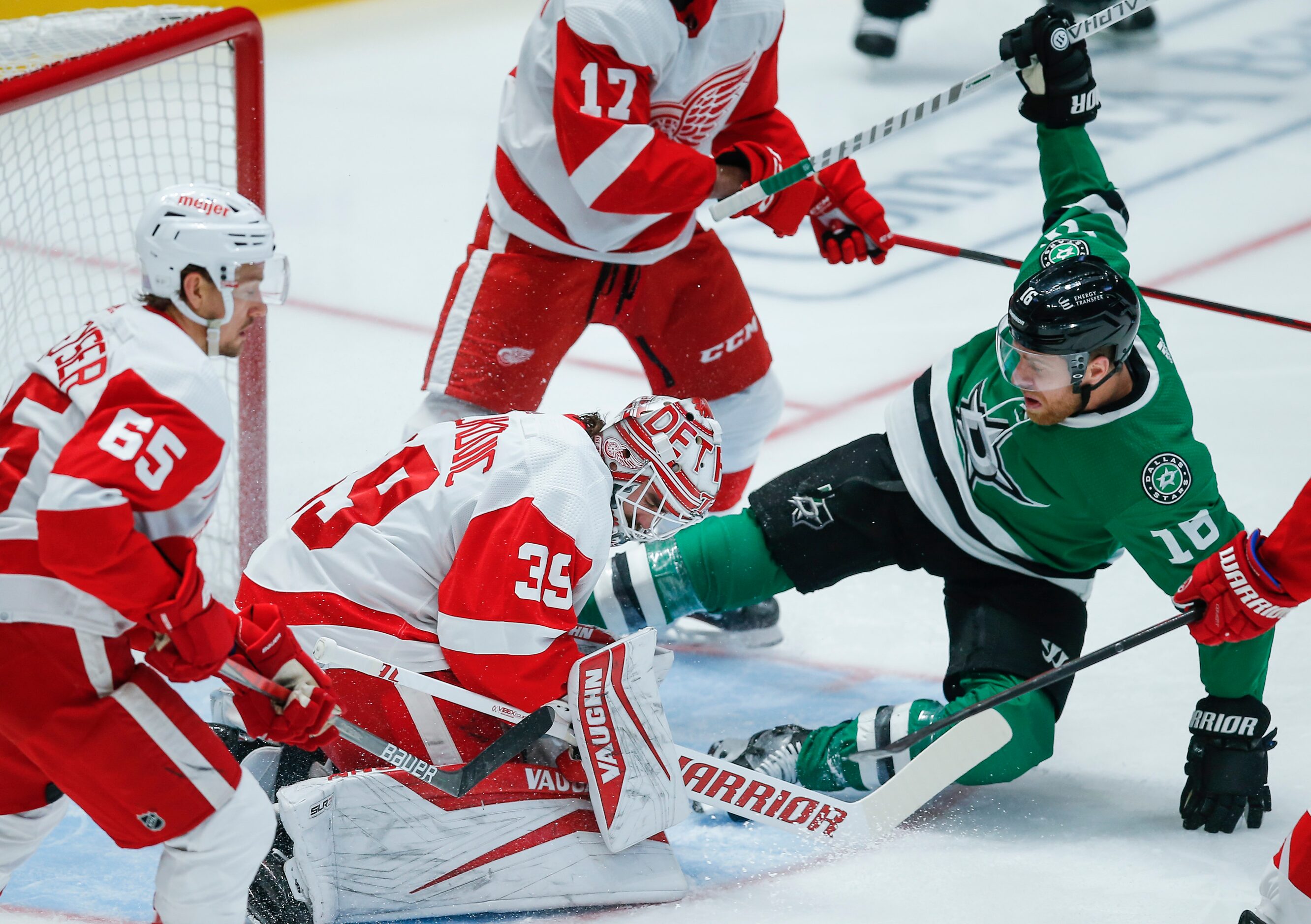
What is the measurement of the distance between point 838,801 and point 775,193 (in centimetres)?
120

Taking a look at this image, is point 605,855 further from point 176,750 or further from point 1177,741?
point 1177,741

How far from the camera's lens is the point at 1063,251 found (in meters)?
2.78

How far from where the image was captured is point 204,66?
11.1 ft

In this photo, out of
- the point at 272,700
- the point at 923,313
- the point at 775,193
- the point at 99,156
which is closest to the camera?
the point at 272,700

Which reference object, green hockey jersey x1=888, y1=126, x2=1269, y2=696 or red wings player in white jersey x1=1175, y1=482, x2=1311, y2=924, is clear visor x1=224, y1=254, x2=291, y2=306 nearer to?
green hockey jersey x1=888, y1=126, x2=1269, y2=696

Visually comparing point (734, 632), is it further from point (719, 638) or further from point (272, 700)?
point (272, 700)

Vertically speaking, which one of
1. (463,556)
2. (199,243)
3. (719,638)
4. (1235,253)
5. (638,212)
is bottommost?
(719,638)

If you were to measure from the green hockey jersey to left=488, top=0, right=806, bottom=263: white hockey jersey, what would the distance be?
57cm

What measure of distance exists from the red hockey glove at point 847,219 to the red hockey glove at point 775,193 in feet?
0.25

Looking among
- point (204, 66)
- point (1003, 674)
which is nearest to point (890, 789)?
point (1003, 674)

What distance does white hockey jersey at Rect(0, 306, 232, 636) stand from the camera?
1.79m

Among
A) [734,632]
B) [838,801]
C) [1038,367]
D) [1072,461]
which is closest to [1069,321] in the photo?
[1038,367]

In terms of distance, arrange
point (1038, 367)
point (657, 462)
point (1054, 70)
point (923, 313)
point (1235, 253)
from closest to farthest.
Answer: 1. point (657, 462)
2. point (1038, 367)
3. point (1054, 70)
4. point (923, 313)
5. point (1235, 253)

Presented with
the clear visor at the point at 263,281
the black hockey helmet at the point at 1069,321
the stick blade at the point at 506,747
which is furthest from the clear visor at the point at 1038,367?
the clear visor at the point at 263,281
